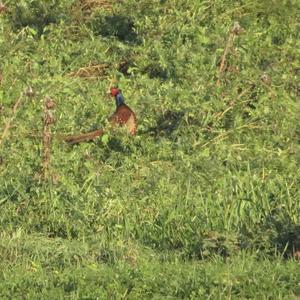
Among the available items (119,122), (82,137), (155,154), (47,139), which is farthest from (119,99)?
(47,139)

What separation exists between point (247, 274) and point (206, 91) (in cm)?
379

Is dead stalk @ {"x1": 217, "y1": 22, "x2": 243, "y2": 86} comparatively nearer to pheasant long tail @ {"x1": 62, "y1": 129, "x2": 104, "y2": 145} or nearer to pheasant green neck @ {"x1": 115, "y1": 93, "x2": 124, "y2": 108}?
pheasant green neck @ {"x1": 115, "y1": 93, "x2": 124, "y2": 108}

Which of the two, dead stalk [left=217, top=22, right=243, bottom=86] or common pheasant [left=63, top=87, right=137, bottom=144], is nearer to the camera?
common pheasant [left=63, top=87, right=137, bottom=144]

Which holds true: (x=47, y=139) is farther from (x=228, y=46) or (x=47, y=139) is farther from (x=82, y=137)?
(x=228, y=46)

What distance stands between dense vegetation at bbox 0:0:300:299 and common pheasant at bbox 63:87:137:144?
9 centimetres

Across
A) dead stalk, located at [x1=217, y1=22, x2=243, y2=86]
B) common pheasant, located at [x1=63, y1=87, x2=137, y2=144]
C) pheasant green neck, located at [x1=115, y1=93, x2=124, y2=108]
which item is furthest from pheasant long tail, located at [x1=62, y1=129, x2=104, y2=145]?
dead stalk, located at [x1=217, y1=22, x2=243, y2=86]

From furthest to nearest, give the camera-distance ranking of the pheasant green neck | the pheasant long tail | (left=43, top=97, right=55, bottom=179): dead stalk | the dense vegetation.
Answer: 1. the pheasant green neck
2. the pheasant long tail
3. (left=43, top=97, right=55, bottom=179): dead stalk
4. the dense vegetation

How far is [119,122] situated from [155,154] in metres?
0.47

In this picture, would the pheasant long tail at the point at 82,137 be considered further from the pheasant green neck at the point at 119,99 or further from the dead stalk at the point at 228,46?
the dead stalk at the point at 228,46

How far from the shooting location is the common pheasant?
844 cm

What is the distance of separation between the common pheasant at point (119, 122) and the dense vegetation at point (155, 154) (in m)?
0.09

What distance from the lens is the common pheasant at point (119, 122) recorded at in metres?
8.44

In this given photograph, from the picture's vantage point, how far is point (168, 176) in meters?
7.67

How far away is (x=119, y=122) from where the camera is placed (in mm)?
8492
